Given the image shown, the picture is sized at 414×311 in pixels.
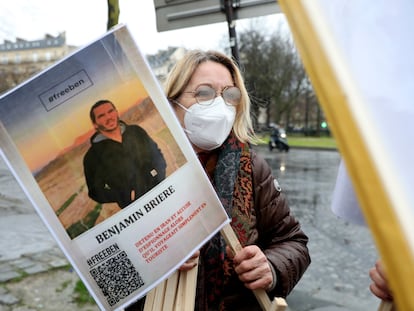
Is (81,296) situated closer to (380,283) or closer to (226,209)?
(226,209)

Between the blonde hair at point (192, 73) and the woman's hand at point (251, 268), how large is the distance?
40cm

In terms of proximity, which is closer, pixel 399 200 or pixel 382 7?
pixel 399 200

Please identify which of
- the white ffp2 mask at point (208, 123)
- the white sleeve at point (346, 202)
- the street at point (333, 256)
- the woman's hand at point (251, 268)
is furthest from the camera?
the street at point (333, 256)

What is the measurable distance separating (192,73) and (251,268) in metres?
0.64

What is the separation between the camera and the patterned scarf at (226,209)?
129 cm

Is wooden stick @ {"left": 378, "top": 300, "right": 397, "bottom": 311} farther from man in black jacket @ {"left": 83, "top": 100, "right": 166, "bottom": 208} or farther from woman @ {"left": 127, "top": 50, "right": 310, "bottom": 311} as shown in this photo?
man in black jacket @ {"left": 83, "top": 100, "right": 166, "bottom": 208}

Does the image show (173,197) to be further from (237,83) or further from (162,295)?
(237,83)

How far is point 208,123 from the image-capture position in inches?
52.1

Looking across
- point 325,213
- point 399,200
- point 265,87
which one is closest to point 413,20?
point 399,200

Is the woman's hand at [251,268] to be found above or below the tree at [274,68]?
above

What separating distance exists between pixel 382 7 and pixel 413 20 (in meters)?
0.06

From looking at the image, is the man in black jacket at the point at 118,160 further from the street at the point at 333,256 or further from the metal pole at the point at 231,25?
the street at the point at 333,256

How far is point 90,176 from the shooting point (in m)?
1.01

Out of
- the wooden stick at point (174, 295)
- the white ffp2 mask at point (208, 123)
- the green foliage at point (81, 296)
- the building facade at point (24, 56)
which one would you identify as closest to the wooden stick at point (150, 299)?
the wooden stick at point (174, 295)
